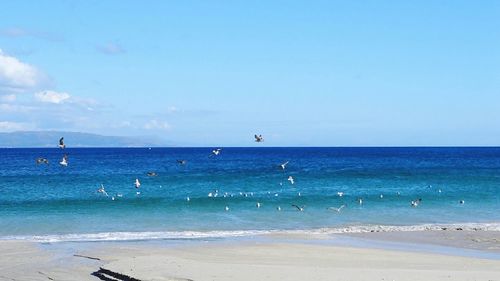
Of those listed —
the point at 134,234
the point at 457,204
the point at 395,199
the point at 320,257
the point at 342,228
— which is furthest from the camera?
the point at 395,199

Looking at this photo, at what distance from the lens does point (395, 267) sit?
22.8 meters

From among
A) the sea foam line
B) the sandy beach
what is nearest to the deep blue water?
the sea foam line

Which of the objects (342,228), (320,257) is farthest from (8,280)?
(342,228)

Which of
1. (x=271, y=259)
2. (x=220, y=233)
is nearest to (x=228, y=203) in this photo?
(x=220, y=233)

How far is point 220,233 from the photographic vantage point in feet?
115

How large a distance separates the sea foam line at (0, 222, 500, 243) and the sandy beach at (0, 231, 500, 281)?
5.50 feet

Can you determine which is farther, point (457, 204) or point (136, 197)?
point (136, 197)

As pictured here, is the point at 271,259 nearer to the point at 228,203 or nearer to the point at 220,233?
the point at 220,233

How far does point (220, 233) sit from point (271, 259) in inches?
388

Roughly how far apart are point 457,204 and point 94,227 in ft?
89.6

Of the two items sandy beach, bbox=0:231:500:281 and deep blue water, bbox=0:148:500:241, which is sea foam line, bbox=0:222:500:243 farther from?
sandy beach, bbox=0:231:500:281

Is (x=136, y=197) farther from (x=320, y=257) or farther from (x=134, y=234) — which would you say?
(x=320, y=257)

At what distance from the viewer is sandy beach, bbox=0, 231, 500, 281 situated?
20516 millimetres

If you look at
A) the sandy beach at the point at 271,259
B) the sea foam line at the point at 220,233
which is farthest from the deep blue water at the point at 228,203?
the sandy beach at the point at 271,259
